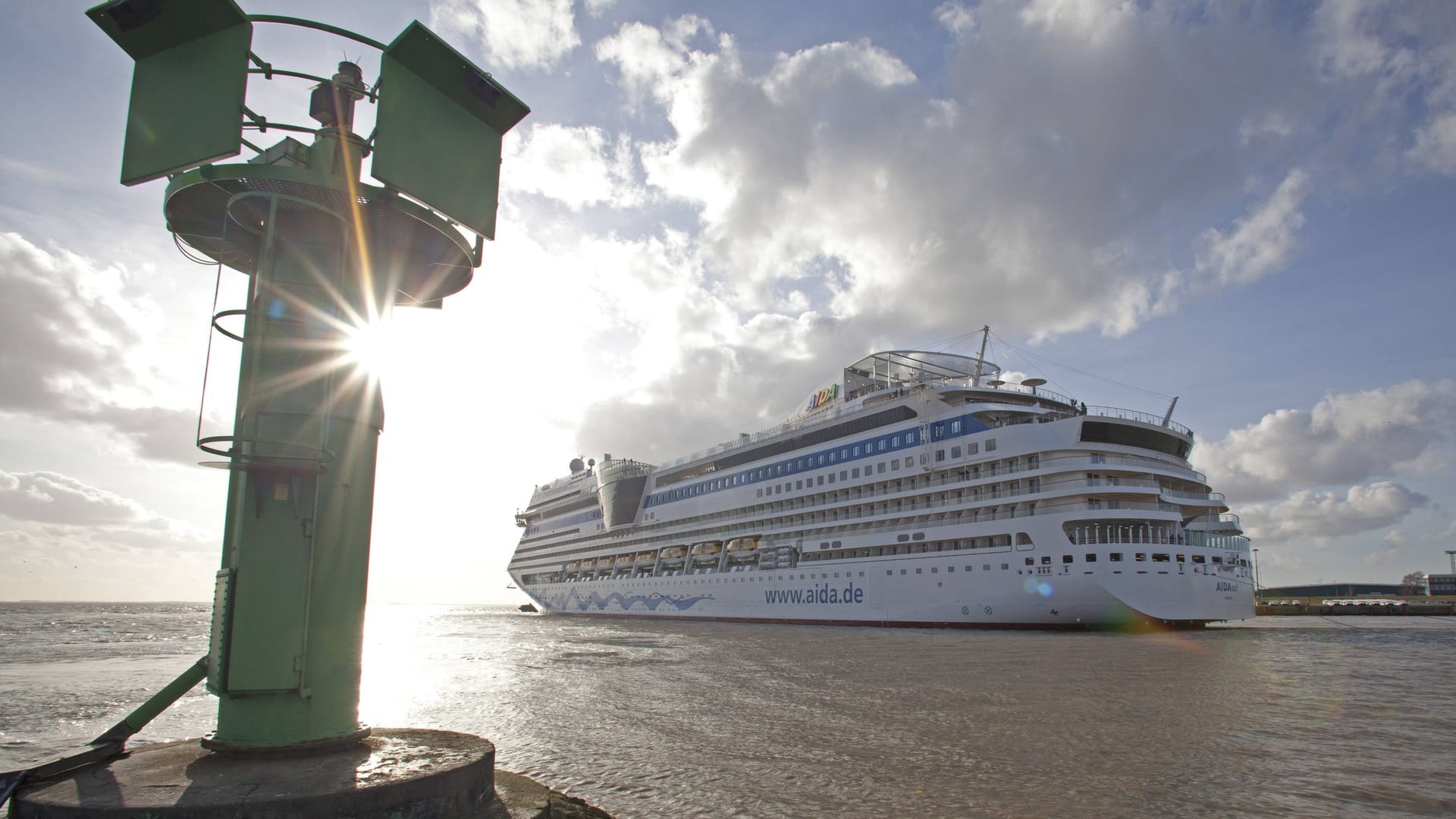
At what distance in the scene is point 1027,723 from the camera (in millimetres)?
10820

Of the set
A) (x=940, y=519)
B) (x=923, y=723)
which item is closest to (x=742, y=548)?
(x=940, y=519)

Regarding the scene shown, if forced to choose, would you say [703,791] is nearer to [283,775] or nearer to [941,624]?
[283,775]

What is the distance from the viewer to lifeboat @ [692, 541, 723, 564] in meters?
57.3

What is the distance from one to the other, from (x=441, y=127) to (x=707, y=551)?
175 feet

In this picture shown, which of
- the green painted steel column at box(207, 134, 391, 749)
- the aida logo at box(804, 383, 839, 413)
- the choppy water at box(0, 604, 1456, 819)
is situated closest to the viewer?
the green painted steel column at box(207, 134, 391, 749)

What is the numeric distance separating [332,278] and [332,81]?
1.69 metres

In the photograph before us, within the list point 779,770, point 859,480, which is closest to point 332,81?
point 779,770

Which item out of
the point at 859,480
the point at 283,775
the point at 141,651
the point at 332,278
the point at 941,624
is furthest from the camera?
the point at 859,480

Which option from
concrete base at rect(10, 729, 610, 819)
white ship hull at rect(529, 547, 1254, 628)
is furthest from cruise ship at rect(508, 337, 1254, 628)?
concrete base at rect(10, 729, 610, 819)

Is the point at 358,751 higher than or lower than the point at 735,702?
higher

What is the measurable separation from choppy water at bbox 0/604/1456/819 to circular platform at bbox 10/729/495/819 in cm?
225

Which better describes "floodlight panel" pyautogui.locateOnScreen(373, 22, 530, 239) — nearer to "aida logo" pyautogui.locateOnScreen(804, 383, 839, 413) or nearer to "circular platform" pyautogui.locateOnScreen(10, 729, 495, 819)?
"circular platform" pyautogui.locateOnScreen(10, 729, 495, 819)

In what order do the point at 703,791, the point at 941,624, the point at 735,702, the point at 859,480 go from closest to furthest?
the point at 703,791 → the point at 735,702 → the point at 941,624 → the point at 859,480

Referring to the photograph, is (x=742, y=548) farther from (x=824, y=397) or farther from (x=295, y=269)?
(x=295, y=269)
